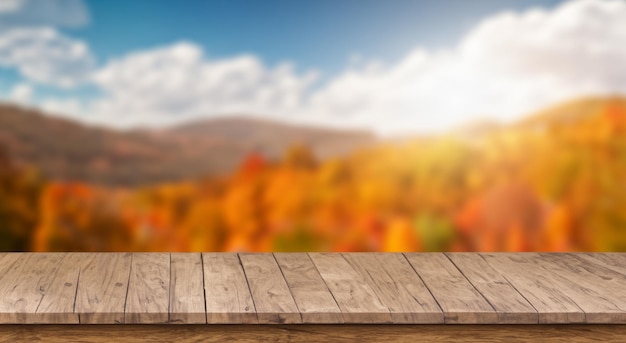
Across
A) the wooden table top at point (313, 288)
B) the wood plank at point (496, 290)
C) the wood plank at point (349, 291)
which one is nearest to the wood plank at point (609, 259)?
the wooden table top at point (313, 288)

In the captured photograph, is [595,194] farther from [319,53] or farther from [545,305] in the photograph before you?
[545,305]

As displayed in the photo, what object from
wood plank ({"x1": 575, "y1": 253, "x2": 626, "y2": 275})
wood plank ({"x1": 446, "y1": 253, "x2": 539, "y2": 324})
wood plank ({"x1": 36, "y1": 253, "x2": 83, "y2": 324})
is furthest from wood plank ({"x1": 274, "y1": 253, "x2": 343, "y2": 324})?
wood plank ({"x1": 575, "y1": 253, "x2": 626, "y2": 275})

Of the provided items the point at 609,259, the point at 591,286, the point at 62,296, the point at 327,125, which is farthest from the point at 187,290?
the point at 327,125

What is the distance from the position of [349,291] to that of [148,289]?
1.31ft

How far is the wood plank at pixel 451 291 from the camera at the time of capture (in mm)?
1677

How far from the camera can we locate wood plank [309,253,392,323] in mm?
1655

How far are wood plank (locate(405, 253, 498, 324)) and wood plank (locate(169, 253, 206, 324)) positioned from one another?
0.46 metres

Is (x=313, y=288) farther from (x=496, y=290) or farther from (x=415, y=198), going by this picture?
(x=415, y=198)

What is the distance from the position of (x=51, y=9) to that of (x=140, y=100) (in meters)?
0.37

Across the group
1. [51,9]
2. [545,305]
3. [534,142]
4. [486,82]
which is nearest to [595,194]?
[534,142]

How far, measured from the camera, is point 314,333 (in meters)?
1.67

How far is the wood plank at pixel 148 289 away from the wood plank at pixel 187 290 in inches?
0.5

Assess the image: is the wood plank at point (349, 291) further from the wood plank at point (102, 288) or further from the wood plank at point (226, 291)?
the wood plank at point (102, 288)

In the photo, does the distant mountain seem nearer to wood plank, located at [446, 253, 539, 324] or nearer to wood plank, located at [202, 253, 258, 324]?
wood plank, located at [202, 253, 258, 324]
